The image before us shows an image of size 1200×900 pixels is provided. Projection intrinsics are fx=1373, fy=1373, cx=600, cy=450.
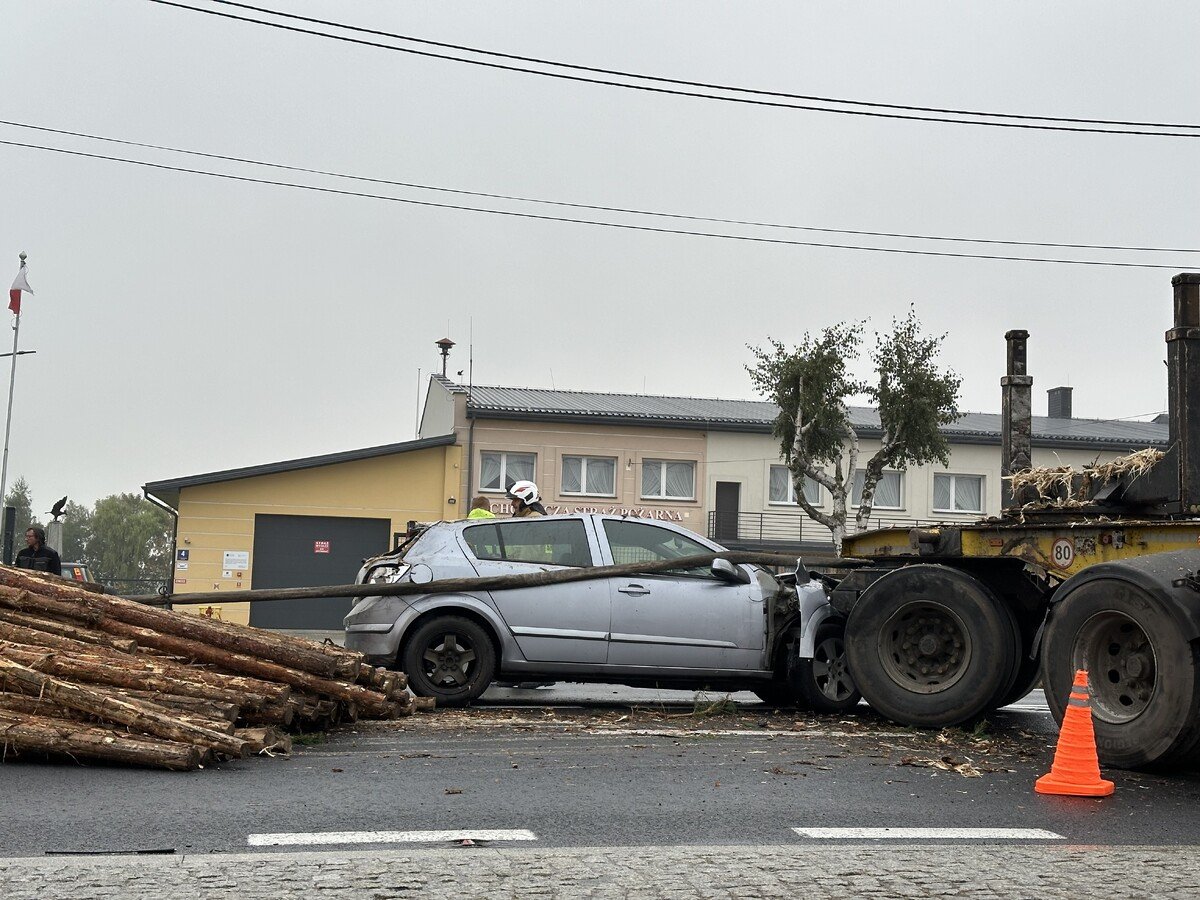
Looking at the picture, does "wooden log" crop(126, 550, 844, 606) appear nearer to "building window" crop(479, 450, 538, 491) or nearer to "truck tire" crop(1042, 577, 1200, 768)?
"truck tire" crop(1042, 577, 1200, 768)

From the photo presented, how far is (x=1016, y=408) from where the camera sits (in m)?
12.4

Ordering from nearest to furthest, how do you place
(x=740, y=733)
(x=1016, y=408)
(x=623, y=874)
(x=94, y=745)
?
(x=623, y=874), (x=94, y=745), (x=740, y=733), (x=1016, y=408)

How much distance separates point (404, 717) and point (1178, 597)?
17.3 ft

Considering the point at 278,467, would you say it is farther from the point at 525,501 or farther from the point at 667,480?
the point at 525,501

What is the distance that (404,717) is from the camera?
32.3ft

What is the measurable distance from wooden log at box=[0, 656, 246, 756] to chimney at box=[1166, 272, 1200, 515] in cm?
614

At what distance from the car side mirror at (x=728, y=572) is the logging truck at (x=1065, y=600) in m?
0.71

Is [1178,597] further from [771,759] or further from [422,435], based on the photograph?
[422,435]

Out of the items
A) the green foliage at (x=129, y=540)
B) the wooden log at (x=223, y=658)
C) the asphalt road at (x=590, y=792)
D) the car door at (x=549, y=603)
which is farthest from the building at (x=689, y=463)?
the green foliage at (x=129, y=540)

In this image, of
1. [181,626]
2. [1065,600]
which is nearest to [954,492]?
[1065,600]

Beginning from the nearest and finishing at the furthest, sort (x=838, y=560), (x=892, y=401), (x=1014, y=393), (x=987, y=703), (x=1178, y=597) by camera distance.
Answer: (x=1178, y=597) < (x=987, y=703) < (x=838, y=560) < (x=1014, y=393) < (x=892, y=401)

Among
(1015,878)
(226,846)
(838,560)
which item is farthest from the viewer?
(838,560)

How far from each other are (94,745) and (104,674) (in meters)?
0.70

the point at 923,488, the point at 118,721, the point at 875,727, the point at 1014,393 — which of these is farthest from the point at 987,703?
the point at 923,488
